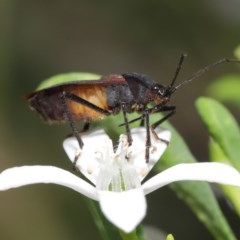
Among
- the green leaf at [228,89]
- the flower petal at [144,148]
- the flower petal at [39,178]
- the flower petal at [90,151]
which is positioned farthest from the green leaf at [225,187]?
the green leaf at [228,89]

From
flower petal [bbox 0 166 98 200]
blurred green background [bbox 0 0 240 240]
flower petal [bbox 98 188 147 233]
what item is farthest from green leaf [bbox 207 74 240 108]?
blurred green background [bbox 0 0 240 240]

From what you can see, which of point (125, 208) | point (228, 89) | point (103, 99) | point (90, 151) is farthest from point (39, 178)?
point (228, 89)

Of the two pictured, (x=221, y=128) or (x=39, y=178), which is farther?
(x=221, y=128)

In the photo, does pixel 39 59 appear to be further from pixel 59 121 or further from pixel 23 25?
pixel 59 121

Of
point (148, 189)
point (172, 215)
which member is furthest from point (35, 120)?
point (148, 189)

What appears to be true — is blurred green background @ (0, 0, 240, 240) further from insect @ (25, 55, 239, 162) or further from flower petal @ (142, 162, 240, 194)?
Answer: flower petal @ (142, 162, 240, 194)

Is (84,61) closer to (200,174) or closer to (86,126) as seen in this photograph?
(86,126)
